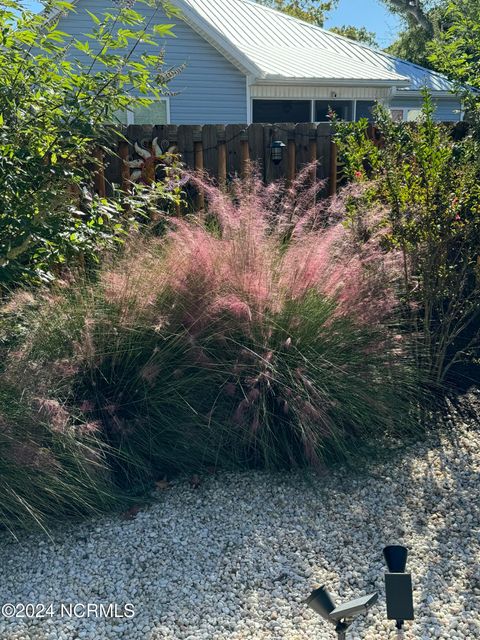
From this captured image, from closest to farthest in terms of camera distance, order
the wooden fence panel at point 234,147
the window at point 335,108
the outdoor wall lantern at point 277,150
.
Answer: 1. the wooden fence panel at point 234,147
2. the outdoor wall lantern at point 277,150
3. the window at point 335,108

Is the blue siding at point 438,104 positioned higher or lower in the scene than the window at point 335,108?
higher

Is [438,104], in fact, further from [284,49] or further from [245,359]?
[245,359]

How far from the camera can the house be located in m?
14.7

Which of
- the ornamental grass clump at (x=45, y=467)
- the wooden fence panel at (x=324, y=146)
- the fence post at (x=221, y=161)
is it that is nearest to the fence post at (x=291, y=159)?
the wooden fence panel at (x=324, y=146)

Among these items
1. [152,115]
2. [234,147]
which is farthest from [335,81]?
[234,147]

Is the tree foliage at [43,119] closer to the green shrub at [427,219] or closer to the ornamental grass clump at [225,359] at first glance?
the ornamental grass clump at [225,359]

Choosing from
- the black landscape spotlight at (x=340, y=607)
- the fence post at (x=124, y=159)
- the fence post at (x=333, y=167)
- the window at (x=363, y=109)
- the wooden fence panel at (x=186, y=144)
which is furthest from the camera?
the window at (x=363, y=109)

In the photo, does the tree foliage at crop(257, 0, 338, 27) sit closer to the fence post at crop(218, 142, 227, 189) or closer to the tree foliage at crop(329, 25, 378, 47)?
the tree foliage at crop(329, 25, 378, 47)

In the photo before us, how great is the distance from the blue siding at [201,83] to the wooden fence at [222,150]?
9059 millimetres

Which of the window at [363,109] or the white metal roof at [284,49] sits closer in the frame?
the white metal roof at [284,49]

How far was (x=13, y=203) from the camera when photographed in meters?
4.00

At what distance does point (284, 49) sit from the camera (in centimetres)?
1723

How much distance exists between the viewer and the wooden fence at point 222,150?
19.5ft

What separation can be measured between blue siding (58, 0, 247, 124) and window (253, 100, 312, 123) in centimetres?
120
